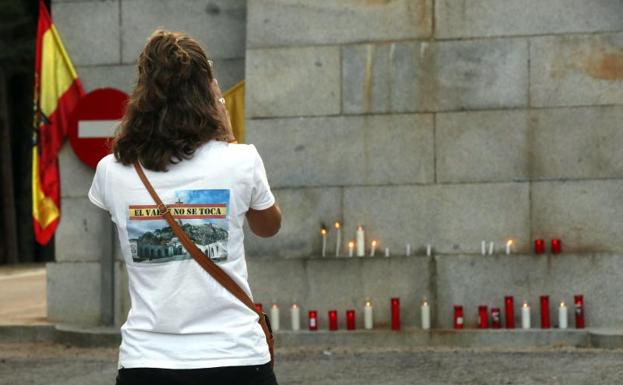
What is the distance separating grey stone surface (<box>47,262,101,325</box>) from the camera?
529 inches

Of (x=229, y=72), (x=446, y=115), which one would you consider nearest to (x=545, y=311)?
(x=446, y=115)

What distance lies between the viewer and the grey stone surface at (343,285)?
12273 millimetres

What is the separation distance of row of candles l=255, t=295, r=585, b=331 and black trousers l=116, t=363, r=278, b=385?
8.12 metres

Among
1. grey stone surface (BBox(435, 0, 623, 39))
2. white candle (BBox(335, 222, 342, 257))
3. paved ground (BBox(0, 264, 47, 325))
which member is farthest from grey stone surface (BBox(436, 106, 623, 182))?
paved ground (BBox(0, 264, 47, 325))

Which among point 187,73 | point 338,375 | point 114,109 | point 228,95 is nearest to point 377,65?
point 228,95

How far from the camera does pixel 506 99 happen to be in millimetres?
12430

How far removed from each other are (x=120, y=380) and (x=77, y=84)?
1019 cm

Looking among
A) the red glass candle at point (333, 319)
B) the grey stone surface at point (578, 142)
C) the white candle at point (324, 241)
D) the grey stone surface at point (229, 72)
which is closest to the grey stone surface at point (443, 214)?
the white candle at point (324, 241)

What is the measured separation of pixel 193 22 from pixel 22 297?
5.81m

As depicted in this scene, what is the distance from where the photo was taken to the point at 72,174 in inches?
543

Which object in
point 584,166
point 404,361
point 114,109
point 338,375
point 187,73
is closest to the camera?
point 187,73

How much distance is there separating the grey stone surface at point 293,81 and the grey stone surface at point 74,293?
7.40 ft

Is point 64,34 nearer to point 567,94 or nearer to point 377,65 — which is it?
point 377,65

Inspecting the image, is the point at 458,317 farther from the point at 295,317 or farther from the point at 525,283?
the point at 295,317
